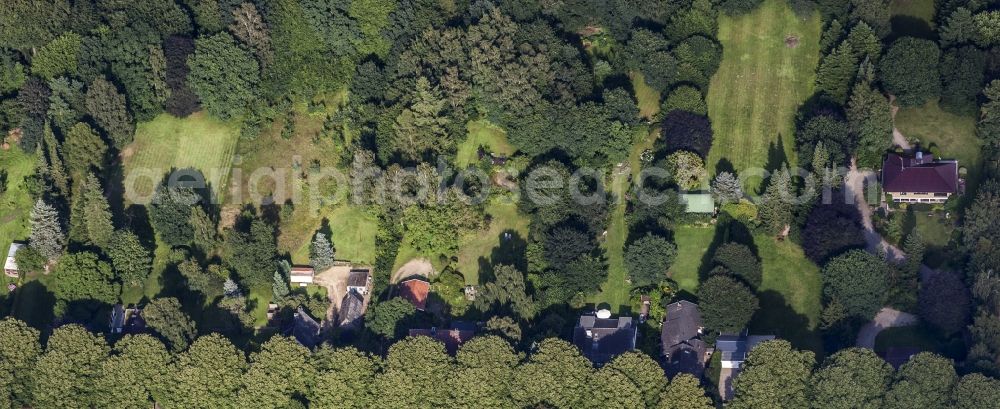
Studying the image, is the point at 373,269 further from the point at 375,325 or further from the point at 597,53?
the point at 597,53

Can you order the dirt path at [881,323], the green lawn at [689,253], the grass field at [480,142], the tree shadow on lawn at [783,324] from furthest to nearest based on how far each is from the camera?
the grass field at [480,142]
the green lawn at [689,253]
the tree shadow on lawn at [783,324]
the dirt path at [881,323]

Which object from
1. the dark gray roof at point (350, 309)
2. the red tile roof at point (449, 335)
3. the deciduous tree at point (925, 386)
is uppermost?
the dark gray roof at point (350, 309)

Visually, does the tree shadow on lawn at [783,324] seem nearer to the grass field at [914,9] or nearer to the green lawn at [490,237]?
the green lawn at [490,237]

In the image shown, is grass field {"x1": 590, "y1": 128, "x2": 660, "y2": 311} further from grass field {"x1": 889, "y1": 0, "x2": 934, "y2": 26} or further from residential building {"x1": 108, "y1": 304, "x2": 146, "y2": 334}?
residential building {"x1": 108, "y1": 304, "x2": 146, "y2": 334}

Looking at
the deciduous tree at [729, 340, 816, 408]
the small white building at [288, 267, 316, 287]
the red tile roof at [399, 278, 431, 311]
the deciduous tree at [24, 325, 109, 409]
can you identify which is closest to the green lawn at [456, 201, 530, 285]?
the red tile roof at [399, 278, 431, 311]

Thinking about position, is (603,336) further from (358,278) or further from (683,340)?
(358,278)

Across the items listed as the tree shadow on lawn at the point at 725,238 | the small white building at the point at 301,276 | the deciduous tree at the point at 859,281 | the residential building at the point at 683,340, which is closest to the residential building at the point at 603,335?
the residential building at the point at 683,340
